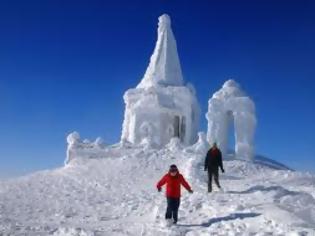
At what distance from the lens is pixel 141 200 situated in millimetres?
20281

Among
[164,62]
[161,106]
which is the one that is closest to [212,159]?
[161,106]

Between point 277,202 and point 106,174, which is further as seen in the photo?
point 106,174

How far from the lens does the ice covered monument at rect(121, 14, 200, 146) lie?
128ft

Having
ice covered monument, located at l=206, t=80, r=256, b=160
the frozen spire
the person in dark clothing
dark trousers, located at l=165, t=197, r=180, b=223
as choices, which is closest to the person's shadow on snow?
dark trousers, located at l=165, t=197, r=180, b=223

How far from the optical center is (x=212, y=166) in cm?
1956

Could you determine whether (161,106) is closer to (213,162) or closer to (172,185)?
(213,162)

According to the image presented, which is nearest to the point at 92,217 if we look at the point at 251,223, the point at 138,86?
the point at 251,223

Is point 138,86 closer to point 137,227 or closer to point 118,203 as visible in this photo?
point 118,203

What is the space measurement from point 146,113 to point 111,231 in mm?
25603

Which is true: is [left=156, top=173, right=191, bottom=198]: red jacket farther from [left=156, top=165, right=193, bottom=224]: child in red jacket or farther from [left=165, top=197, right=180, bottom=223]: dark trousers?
[left=165, top=197, right=180, bottom=223]: dark trousers

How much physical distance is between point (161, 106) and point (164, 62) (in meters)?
4.87

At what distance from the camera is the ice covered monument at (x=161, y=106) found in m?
39.1

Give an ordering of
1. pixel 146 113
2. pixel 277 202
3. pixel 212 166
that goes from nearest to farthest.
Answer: pixel 277 202
pixel 212 166
pixel 146 113

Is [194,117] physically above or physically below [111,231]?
above
